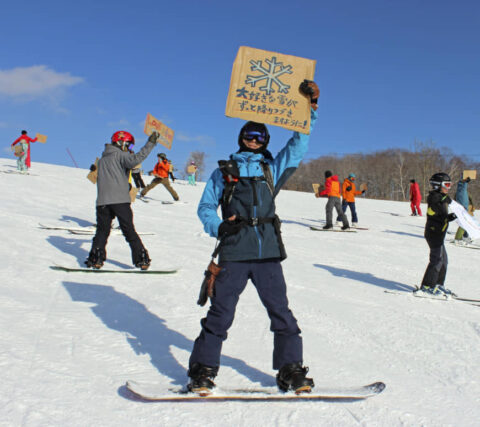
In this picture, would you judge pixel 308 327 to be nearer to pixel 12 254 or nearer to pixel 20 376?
pixel 20 376

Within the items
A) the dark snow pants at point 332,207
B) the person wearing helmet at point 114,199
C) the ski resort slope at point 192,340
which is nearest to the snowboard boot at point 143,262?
the person wearing helmet at point 114,199

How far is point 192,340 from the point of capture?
11.5ft

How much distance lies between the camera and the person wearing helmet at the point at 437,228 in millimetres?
Answer: 5414

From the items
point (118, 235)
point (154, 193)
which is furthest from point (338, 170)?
point (118, 235)

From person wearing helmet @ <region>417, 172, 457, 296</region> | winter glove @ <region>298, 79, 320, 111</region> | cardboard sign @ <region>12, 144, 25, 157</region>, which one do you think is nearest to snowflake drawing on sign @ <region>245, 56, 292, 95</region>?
winter glove @ <region>298, 79, 320, 111</region>

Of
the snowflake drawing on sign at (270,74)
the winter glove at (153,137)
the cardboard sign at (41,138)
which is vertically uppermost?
the cardboard sign at (41,138)

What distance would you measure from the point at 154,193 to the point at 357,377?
1666cm

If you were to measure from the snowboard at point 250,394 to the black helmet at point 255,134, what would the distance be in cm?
151

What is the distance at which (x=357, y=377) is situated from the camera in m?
2.96

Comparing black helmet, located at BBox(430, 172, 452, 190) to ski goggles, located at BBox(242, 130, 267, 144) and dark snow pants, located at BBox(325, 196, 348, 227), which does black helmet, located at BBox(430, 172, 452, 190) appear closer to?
ski goggles, located at BBox(242, 130, 267, 144)

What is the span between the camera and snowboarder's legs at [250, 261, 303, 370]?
8.45ft

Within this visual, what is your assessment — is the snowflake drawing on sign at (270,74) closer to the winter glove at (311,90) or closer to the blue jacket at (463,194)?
the winter glove at (311,90)

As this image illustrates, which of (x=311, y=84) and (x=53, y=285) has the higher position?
(x=311, y=84)

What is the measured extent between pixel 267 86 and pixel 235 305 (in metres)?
1.53
